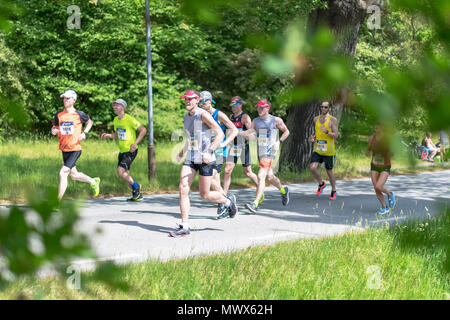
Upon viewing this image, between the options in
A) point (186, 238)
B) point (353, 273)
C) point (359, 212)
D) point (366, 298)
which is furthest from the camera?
point (359, 212)

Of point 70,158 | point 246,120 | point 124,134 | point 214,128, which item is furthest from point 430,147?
point 124,134

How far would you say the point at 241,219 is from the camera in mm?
8250

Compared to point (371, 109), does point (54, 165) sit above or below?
below

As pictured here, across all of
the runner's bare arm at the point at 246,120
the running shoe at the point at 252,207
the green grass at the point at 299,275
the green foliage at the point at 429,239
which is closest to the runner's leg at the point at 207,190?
the running shoe at the point at 252,207

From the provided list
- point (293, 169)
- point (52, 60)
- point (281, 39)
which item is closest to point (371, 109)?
point (281, 39)

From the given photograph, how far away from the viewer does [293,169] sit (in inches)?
555

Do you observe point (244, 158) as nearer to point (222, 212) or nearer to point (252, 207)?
point (252, 207)

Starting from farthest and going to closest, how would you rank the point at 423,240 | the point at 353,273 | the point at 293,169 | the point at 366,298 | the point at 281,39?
1. the point at 293,169
2. the point at 353,273
3. the point at 366,298
4. the point at 423,240
5. the point at 281,39

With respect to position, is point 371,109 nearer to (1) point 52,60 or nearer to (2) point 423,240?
(2) point 423,240

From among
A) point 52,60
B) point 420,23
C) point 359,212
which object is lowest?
point 359,212

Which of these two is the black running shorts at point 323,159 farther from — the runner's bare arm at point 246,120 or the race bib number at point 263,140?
the race bib number at point 263,140

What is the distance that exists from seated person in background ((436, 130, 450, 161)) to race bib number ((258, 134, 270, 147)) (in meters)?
7.53

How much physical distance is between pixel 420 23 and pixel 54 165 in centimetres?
1391

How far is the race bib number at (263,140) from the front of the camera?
8.77 meters
